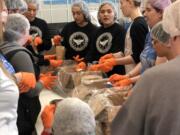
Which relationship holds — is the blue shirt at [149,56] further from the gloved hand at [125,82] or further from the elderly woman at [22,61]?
the elderly woman at [22,61]

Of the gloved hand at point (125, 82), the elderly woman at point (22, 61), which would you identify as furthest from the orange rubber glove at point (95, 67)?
the elderly woman at point (22, 61)

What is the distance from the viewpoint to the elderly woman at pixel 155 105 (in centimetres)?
97

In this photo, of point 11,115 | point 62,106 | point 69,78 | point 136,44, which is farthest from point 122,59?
point 11,115

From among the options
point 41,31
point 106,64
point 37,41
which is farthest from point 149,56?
point 41,31

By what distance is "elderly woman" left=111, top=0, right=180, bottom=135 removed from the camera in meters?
0.97

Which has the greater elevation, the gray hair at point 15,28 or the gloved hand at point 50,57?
the gray hair at point 15,28

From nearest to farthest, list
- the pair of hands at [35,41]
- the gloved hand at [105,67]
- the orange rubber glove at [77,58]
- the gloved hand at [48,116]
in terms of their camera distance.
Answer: the gloved hand at [48,116], the gloved hand at [105,67], the orange rubber glove at [77,58], the pair of hands at [35,41]

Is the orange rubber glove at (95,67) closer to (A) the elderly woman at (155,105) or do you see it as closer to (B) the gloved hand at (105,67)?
(B) the gloved hand at (105,67)

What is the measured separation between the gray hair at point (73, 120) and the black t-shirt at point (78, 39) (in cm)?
161

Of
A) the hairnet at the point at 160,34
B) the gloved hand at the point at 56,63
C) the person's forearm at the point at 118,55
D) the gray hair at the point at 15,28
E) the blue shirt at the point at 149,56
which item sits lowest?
the gloved hand at the point at 56,63

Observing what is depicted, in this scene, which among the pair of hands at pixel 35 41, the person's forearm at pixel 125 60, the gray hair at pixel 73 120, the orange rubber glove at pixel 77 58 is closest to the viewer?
the gray hair at pixel 73 120

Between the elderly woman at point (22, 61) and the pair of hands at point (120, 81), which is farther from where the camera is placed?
the pair of hands at point (120, 81)

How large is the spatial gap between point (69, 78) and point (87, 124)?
1349 millimetres

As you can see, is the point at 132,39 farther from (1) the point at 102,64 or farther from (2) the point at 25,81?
(2) the point at 25,81
